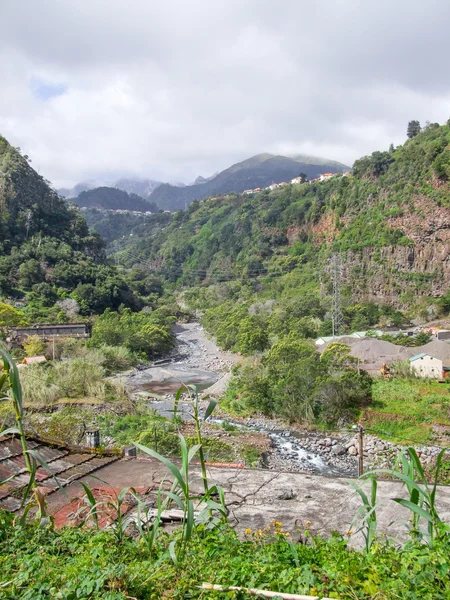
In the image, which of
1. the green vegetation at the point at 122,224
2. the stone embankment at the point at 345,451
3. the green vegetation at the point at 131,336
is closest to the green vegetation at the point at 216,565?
the stone embankment at the point at 345,451

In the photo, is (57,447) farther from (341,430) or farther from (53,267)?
(53,267)

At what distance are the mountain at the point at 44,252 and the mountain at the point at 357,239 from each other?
18091mm

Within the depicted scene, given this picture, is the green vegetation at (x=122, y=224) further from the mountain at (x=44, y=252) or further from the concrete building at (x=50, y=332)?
the concrete building at (x=50, y=332)

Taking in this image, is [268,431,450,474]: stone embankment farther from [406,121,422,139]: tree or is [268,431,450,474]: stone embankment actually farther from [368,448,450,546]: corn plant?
[406,121,422,139]: tree

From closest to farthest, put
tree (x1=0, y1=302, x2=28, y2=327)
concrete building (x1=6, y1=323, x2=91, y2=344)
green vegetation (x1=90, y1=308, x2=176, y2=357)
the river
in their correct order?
the river
concrete building (x1=6, y1=323, x2=91, y2=344)
tree (x1=0, y1=302, x2=28, y2=327)
green vegetation (x1=90, y1=308, x2=176, y2=357)

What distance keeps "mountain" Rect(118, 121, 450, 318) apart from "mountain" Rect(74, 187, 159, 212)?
4515 inches

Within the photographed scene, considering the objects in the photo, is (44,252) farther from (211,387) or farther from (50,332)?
(211,387)

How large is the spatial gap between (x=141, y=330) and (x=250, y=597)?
34.3m

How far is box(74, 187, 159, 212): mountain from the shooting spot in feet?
601

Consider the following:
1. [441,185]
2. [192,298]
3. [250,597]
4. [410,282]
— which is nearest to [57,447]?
[250,597]

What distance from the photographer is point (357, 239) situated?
5103cm

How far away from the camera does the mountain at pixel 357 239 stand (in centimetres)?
4409

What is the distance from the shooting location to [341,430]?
1766 centimetres

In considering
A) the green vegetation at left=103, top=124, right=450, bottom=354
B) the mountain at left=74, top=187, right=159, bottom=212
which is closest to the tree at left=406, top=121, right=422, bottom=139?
the green vegetation at left=103, top=124, right=450, bottom=354
